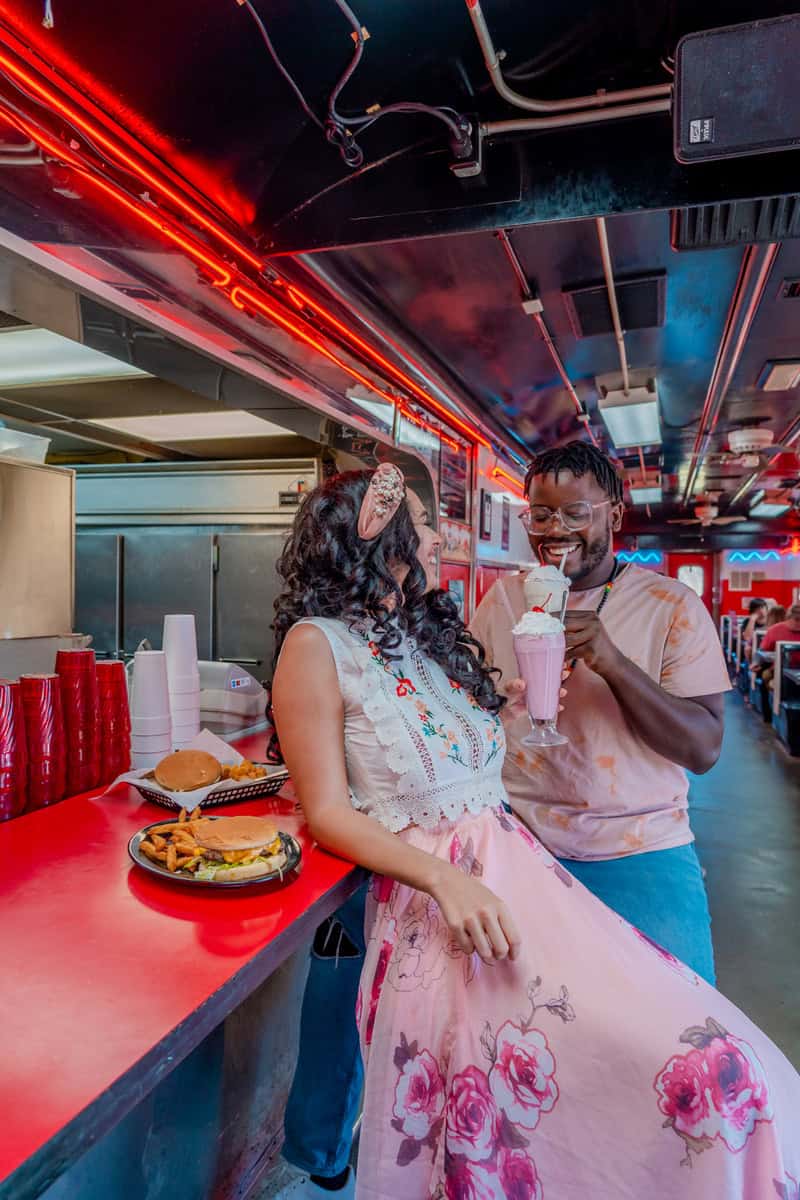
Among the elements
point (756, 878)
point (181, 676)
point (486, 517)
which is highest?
point (486, 517)

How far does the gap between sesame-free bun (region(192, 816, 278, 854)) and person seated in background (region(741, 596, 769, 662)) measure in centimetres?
1267

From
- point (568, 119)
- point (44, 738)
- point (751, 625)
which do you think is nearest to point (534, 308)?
point (568, 119)

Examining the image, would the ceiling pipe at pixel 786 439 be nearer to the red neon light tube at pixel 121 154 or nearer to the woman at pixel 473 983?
the red neon light tube at pixel 121 154

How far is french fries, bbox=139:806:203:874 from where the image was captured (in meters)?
1.50

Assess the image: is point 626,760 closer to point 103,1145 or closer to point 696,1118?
point 696,1118

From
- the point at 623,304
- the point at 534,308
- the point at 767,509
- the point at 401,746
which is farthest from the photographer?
the point at 767,509

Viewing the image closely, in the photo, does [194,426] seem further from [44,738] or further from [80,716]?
[44,738]

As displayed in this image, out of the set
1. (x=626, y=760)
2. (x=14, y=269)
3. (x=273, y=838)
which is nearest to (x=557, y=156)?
(x=14, y=269)

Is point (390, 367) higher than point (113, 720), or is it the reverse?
point (390, 367)

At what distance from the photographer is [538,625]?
178 centimetres

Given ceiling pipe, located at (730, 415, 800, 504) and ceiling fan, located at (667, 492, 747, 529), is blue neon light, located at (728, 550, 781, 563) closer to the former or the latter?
ceiling fan, located at (667, 492, 747, 529)

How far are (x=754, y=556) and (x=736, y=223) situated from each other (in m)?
21.0

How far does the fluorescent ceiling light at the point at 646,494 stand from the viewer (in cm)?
1123

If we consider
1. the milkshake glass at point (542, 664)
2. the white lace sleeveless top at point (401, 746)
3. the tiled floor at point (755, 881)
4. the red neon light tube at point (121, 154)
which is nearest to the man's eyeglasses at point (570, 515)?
the milkshake glass at point (542, 664)
